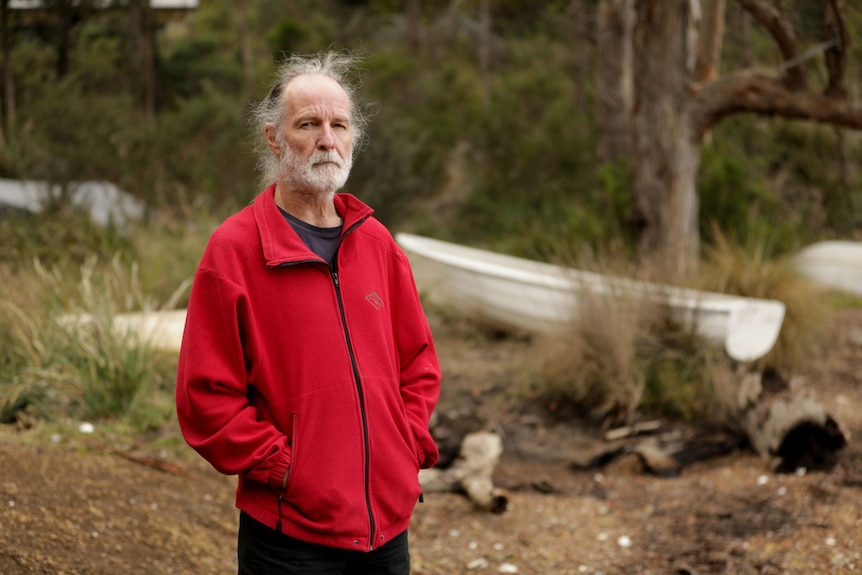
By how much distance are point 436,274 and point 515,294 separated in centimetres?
137

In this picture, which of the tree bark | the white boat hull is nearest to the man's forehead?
the tree bark

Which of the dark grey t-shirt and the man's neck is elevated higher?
the man's neck

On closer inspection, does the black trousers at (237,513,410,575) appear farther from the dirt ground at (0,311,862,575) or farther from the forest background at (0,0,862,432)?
the dirt ground at (0,311,862,575)

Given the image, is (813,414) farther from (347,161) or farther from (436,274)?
(436,274)

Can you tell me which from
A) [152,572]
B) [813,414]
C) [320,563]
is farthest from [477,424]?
[320,563]

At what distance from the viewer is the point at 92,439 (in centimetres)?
525

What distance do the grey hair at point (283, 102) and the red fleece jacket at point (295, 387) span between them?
247 mm

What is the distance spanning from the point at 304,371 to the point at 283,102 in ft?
2.35

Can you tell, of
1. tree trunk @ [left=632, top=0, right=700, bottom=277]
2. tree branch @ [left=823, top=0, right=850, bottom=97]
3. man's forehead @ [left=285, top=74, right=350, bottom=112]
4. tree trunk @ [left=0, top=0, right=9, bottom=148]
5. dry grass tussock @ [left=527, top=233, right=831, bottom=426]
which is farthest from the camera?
tree trunk @ [left=0, top=0, right=9, bottom=148]

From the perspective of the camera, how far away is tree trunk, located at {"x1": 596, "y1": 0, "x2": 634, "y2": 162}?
13898 millimetres

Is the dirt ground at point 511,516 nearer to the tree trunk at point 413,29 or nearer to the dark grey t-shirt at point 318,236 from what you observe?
the dark grey t-shirt at point 318,236

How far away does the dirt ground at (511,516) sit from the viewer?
3.90 metres

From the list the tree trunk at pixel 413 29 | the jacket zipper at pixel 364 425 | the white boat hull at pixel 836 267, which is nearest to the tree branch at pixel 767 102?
the white boat hull at pixel 836 267

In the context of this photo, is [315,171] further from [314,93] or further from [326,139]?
[314,93]
